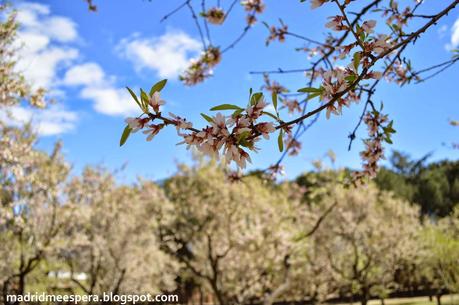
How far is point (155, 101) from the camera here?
4.31ft

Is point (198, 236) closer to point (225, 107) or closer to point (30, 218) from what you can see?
point (30, 218)

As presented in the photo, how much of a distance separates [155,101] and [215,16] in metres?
2.72

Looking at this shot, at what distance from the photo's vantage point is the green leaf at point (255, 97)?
131 cm

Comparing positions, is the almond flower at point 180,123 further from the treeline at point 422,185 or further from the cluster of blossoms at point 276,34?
the treeline at point 422,185

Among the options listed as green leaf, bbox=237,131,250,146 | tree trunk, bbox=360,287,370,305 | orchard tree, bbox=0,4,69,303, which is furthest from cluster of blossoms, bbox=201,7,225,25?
tree trunk, bbox=360,287,370,305

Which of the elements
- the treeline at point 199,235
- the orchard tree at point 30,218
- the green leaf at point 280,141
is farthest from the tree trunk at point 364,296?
the green leaf at point 280,141

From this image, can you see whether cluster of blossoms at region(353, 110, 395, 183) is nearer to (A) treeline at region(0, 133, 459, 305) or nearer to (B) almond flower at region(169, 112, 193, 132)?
(B) almond flower at region(169, 112, 193, 132)

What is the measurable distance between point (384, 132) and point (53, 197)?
13.3 m

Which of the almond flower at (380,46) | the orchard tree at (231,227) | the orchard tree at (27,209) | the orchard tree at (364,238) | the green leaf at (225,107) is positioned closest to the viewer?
the green leaf at (225,107)

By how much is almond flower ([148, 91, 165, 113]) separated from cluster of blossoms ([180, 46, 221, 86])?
275cm

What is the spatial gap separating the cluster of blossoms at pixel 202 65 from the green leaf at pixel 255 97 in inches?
109

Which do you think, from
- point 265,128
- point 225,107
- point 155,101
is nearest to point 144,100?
point 155,101

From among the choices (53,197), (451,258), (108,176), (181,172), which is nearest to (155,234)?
(108,176)

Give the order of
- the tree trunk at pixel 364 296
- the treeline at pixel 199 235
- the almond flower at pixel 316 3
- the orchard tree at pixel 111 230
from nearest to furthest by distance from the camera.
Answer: the almond flower at pixel 316 3 < the treeline at pixel 199 235 < the tree trunk at pixel 364 296 < the orchard tree at pixel 111 230
